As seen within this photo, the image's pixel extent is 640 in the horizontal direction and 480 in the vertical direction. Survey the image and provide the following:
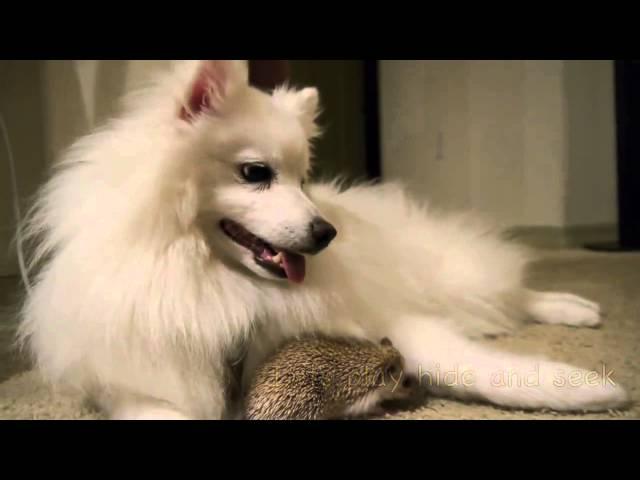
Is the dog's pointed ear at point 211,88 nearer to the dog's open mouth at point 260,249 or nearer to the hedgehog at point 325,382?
the dog's open mouth at point 260,249

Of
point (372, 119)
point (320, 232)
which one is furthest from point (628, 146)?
point (320, 232)

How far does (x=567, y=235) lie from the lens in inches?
136

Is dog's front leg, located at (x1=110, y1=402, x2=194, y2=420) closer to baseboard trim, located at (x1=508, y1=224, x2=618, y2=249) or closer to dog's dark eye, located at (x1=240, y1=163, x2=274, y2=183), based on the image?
dog's dark eye, located at (x1=240, y1=163, x2=274, y2=183)

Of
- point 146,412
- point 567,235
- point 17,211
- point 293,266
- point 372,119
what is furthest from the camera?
point 372,119

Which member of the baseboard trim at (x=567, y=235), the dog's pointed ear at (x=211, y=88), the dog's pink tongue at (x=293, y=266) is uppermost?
the dog's pointed ear at (x=211, y=88)

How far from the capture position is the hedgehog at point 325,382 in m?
0.91

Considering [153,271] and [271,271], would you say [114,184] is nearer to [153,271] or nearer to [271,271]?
[153,271]

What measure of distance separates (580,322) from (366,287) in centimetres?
72

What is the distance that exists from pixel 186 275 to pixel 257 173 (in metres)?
0.23

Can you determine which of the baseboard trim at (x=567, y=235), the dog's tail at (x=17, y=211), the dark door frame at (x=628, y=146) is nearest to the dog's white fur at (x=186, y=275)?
the dog's tail at (x=17, y=211)

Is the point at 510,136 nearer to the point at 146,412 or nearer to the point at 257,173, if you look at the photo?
the point at 257,173

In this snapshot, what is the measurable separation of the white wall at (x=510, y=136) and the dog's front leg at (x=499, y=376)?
2.43m

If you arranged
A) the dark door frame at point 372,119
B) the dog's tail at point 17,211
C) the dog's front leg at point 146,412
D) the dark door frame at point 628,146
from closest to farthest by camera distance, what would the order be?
the dog's front leg at point 146,412 < the dog's tail at point 17,211 < the dark door frame at point 628,146 < the dark door frame at point 372,119
